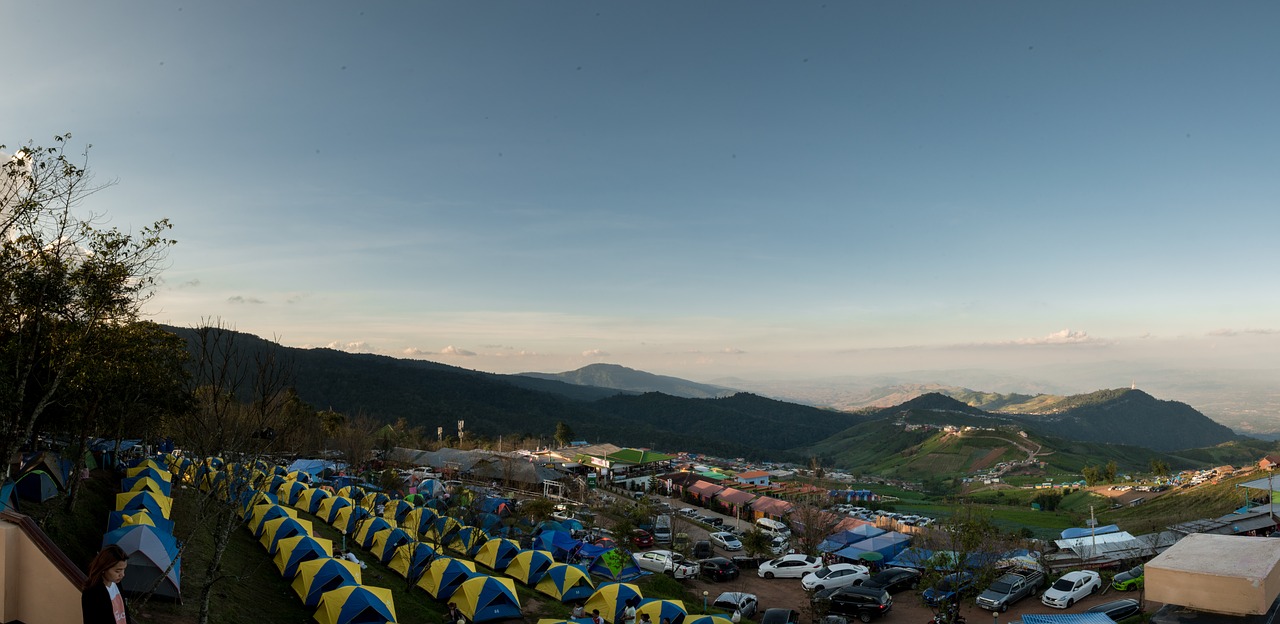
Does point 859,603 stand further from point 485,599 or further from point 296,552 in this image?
point 296,552

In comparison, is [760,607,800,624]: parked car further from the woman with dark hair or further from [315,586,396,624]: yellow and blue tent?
the woman with dark hair

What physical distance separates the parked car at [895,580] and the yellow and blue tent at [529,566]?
1114cm

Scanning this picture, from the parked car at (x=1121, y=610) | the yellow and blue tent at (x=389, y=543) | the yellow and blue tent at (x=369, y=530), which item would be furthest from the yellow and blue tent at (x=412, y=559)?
the parked car at (x=1121, y=610)

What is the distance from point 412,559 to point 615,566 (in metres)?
7.74

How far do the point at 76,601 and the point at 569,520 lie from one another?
24.0 metres

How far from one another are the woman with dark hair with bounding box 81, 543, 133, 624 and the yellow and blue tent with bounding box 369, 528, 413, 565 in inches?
666

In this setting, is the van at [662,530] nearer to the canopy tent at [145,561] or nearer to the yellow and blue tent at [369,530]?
the yellow and blue tent at [369,530]

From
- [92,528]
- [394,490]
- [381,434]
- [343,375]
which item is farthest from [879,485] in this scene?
[343,375]

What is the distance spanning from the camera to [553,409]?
485 ft

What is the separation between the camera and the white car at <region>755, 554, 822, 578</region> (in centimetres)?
2481

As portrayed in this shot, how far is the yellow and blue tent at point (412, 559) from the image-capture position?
1862 centimetres

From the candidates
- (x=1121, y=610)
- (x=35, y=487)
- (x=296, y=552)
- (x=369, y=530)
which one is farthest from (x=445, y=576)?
(x=1121, y=610)

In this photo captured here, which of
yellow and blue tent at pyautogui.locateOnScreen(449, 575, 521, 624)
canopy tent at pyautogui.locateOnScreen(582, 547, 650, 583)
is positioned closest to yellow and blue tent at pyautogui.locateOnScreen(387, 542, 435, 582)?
yellow and blue tent at pyautogui.locateOnScreen(449, 575, 521, 624)

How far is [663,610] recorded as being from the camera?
55.2 feet
